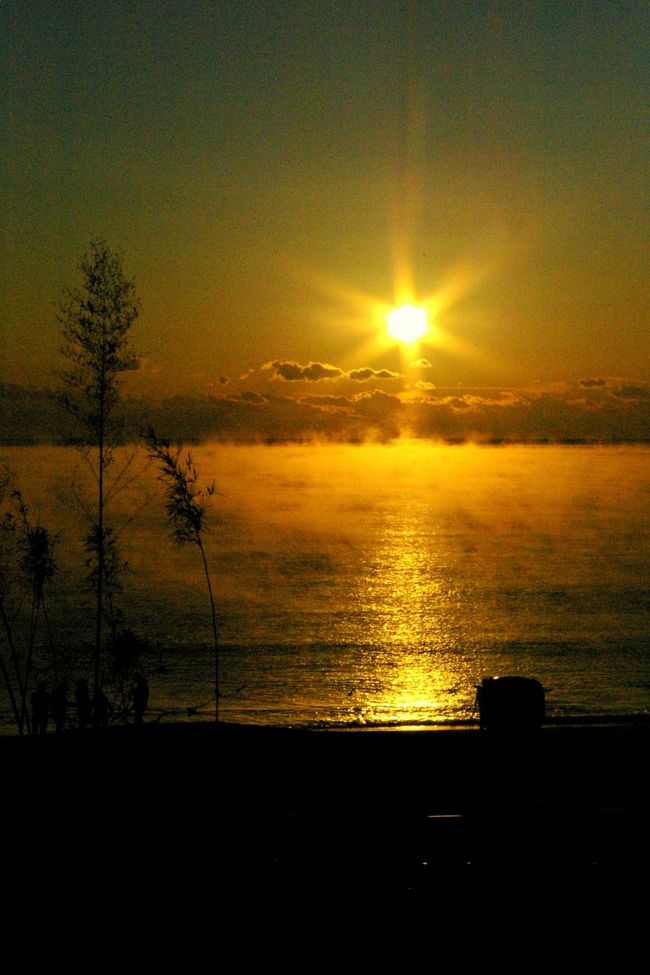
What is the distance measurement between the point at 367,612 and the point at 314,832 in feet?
134

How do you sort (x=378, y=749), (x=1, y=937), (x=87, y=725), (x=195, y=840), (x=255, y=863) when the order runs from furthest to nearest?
(x=87, y=725) < (x=378, y=749) < (x=195, y=840) < (x=255, y=863) < (x=1, y=937)

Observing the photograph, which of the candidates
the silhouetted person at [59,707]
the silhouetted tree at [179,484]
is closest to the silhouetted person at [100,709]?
the silhouetted person at [59,707]

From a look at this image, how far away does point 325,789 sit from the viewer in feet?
33.8

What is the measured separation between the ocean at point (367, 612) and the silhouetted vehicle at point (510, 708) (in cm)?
536

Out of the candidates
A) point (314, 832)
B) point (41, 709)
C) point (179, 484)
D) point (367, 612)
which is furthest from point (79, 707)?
point (367, 612)

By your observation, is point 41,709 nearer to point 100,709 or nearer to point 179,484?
point 100,709

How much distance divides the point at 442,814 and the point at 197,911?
304 cm

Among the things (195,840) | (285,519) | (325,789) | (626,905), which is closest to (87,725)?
(325,789)

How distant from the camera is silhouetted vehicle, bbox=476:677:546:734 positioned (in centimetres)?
1198

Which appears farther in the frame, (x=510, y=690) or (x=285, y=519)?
(x=285, y=519)

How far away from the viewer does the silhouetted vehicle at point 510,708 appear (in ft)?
39.3

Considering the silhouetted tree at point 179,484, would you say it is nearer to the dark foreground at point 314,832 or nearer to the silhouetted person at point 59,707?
the silhouetted person at point 59,707

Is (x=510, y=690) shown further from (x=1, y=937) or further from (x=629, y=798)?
(x=1, y=937)

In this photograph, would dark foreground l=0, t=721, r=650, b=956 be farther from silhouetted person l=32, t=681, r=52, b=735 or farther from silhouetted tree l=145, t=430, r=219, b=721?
silhouetted tree l=145, t=430, r=219, b=721
